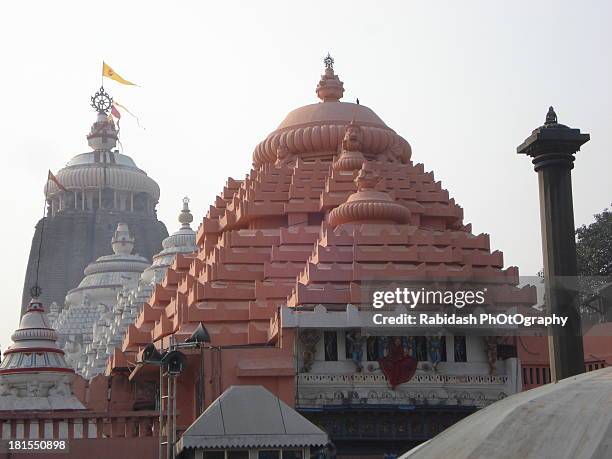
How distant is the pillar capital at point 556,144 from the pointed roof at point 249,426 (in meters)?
6.29

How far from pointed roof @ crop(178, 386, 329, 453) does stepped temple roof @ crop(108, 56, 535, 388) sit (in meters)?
7.63

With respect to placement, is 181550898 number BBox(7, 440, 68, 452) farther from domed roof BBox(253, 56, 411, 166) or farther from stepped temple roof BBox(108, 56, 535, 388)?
domed roof BBox(253, 56, 411, 166)

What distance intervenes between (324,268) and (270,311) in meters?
1.93

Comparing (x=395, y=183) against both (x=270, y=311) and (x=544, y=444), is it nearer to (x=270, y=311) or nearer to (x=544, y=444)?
→ (x=270, y=311)

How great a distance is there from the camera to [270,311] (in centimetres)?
3083

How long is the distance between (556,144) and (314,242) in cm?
1288

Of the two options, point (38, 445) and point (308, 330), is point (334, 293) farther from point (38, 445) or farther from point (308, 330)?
point (38, 445)

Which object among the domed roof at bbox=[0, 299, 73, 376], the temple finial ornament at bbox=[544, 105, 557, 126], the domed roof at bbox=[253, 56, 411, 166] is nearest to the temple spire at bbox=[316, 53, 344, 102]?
the domed roof at bbox=[253, 56, 411, 166]

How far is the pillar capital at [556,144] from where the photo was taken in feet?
70.1

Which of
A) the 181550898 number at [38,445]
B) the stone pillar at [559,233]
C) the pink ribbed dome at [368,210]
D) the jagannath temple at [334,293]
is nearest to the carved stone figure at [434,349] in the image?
the jagannath temple at [334,293]

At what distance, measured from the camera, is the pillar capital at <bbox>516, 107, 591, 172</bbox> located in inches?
841

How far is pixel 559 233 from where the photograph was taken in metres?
21.2

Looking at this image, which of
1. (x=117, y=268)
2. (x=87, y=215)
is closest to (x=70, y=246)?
(x=87, y=215)

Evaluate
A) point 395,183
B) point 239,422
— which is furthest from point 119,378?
point 239,422
